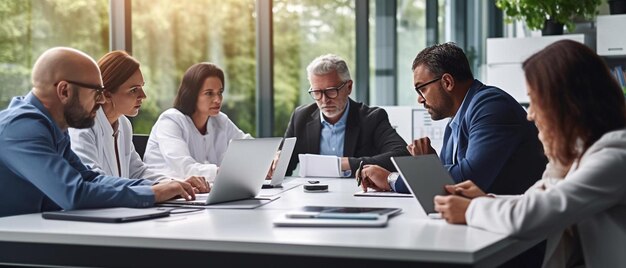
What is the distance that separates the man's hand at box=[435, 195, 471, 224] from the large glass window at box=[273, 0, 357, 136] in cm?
456

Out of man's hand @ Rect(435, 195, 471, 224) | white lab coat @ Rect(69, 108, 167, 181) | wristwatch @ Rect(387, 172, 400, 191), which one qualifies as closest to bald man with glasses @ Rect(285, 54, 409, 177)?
white lab coat @ Rect(69, 108, 167, 181)

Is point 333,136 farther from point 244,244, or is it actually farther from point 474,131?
point 244,244

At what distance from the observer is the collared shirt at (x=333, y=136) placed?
495cm

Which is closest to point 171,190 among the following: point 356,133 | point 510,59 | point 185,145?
point 185,145

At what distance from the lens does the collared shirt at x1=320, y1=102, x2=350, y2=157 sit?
495 centimetres

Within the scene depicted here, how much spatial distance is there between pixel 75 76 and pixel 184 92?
1.89 m

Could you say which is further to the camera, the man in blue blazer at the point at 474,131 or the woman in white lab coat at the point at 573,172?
the man in blue blazer at the point at 474,131

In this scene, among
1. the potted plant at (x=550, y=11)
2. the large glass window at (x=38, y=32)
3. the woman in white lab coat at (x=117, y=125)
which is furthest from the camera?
the potted plant at (x=550, y=11)

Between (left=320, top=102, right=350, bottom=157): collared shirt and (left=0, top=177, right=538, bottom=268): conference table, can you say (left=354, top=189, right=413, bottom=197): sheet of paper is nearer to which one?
(left=0, top=177, right=538, bottom=268): conference table

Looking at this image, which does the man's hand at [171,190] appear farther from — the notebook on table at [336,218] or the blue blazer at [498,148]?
the blue blazer at [498,148]

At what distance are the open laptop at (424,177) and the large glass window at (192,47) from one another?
319 centimetres

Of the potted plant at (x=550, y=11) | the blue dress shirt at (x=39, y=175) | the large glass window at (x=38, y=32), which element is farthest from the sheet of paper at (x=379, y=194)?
the potted plant at (x=550, y=11)

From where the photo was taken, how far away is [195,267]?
2133 millimetres

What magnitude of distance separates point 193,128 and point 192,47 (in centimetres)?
189
